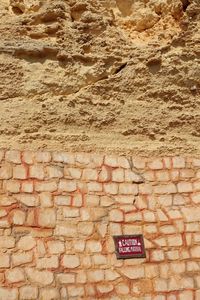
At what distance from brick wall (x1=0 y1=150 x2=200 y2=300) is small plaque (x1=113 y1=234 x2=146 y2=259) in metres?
0.07

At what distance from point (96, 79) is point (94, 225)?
1863 millimetres

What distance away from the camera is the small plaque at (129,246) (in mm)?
5574

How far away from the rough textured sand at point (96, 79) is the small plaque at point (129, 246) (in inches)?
41.3

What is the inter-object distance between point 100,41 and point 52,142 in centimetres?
151

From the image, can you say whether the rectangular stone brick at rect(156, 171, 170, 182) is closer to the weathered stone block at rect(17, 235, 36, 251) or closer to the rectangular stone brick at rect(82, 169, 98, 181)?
the rectangular stone brick at rect(82, 169, 98, 181)

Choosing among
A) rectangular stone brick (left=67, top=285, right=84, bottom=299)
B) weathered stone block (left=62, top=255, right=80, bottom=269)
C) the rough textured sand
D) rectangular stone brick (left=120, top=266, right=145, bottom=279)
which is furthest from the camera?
the rough textured sand

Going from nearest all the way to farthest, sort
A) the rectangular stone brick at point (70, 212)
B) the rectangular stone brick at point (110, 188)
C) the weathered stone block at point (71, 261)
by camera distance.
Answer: the weathered stone block at point (71, 261), the rectangular stone brick at point (70, 212), the rectangular stone brick at point (110, 188)

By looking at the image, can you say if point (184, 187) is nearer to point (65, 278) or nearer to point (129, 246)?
point (129, 246)

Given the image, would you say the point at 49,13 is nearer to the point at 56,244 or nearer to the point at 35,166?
the point at 35,166

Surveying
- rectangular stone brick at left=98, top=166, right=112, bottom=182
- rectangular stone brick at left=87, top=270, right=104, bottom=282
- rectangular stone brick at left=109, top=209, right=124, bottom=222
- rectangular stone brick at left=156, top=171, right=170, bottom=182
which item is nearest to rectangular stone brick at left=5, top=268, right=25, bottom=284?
rectangular stone brick at left=87, top=270, right=104, bottom=282

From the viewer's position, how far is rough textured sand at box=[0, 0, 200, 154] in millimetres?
6145

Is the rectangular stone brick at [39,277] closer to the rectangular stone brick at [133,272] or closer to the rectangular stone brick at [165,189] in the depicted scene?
the rectangular stone brick at [133,272]

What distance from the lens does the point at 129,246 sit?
5625 mm

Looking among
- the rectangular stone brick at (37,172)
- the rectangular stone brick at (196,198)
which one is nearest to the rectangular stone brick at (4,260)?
the rectangular stone brick at (37,172)
